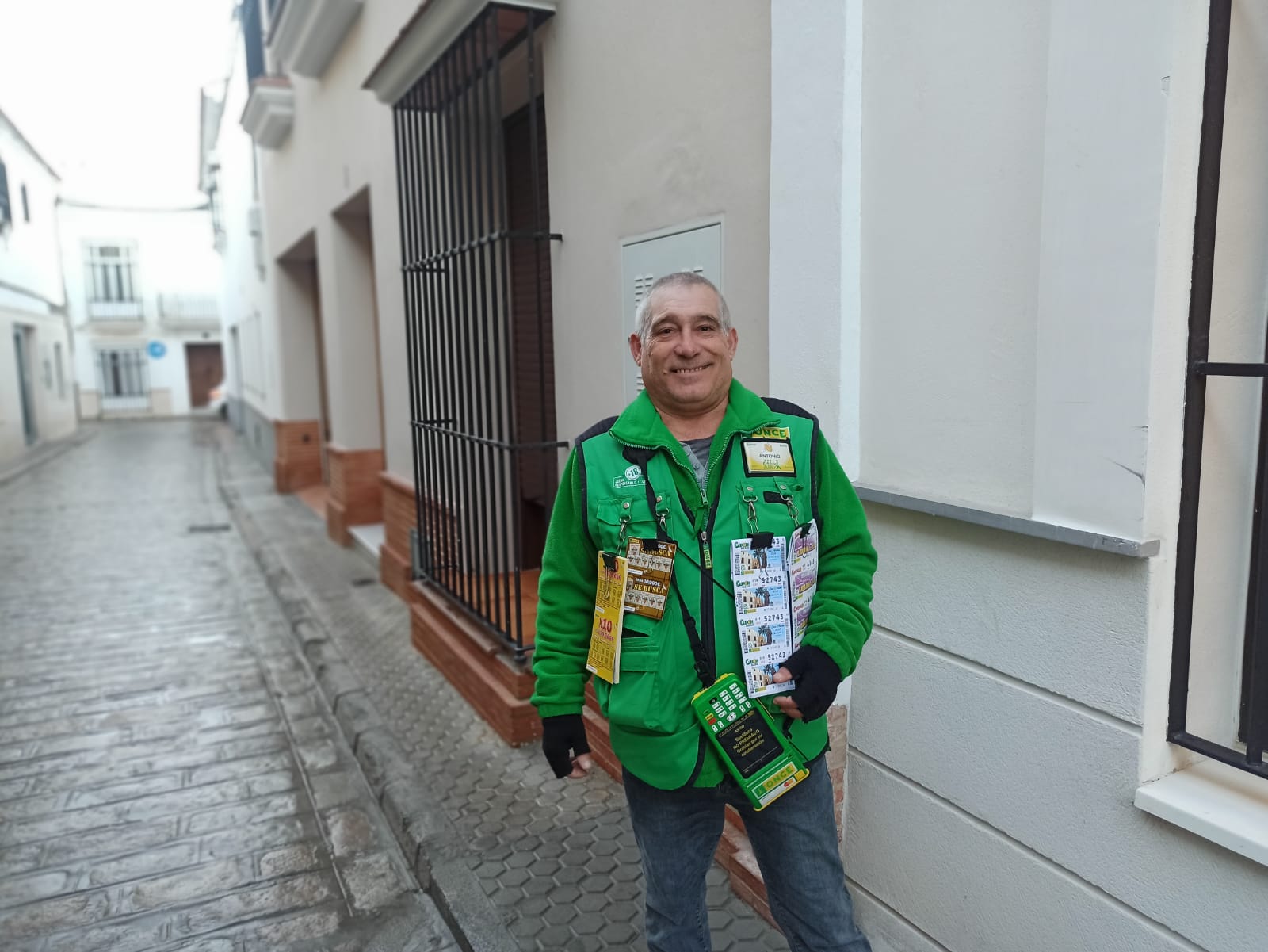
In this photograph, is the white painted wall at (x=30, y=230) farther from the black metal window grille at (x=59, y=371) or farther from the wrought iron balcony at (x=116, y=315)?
the wrought iron balcony at (x=116, y=315)

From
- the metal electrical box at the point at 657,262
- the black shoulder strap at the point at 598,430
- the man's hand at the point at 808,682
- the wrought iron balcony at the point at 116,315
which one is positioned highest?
the wrought iron balcony at the point at 116,315

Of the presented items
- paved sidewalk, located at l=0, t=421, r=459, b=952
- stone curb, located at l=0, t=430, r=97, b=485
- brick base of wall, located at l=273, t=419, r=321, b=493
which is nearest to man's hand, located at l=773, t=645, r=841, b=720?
paved sidewalk, located at l=0, t=421, r=459, b=952

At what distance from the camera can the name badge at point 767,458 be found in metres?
1.97

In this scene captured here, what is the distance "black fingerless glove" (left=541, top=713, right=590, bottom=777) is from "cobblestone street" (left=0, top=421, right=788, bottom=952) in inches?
44.5

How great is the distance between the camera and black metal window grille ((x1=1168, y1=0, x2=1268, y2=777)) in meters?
1.77

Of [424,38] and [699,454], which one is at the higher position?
[424,38]

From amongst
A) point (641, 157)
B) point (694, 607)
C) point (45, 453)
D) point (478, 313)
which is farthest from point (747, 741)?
point (45, 453)

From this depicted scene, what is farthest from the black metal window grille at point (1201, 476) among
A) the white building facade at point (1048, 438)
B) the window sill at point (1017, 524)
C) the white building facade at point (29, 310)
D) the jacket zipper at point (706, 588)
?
the white building facade at point (29, 310)

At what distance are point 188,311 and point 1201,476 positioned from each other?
1532 inches

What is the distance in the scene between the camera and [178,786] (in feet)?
13.9

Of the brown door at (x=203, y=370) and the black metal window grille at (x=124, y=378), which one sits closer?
the black metal window grille at (x=124, y=378)

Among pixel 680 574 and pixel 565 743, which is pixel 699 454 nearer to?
pixel 680 574

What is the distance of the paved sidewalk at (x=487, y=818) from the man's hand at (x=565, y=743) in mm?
1104

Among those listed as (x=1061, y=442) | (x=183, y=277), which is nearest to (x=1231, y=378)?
(x=1061, y=442)
